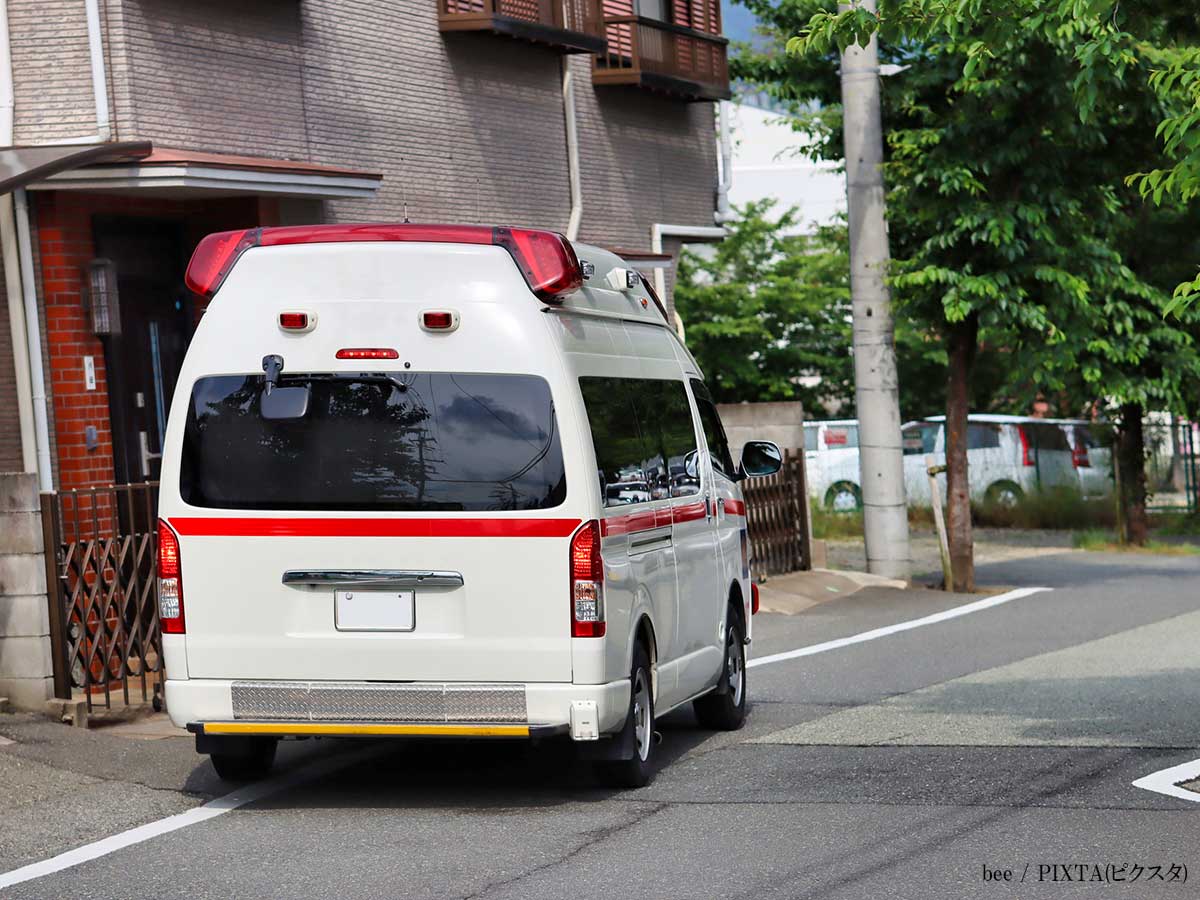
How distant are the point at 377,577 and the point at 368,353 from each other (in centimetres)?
98

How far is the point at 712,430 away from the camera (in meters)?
10.5

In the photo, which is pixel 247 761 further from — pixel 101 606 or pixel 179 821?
pixel 101 606

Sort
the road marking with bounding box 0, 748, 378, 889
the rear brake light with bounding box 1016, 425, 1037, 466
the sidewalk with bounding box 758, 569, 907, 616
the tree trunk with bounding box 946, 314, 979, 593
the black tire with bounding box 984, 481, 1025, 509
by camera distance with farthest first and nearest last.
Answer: the rear brake light with bounding box 1016, 425, 1037, 466 → the black tire with bounding box 984, 481, 1025, 509 → the tree trunk with bounding box 946, 314, 979, 593 → the sidewalk with bounding box 758, 569, 907, 616 → the road marking with bounding box 0, 748, 378, 889

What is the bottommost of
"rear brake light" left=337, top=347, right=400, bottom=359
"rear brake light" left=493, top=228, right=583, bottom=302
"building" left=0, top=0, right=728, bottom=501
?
"rear brake light" left=337, top=347, right=400, bottom=359

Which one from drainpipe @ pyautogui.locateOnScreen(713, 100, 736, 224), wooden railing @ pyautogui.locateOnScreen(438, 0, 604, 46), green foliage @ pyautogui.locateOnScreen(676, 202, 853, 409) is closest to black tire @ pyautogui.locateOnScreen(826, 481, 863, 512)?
green foliage @ pyautogui.locateOnScreen(676, 202, 853, 409)

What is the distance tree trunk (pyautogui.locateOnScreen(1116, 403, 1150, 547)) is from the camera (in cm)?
2591

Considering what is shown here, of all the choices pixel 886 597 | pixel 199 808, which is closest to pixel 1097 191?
pixel 886 597

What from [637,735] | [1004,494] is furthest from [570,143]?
[1004,494]

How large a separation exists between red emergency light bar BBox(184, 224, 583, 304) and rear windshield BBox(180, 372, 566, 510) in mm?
461

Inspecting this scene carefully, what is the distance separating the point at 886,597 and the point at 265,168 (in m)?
8.23

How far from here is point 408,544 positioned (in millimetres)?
8008

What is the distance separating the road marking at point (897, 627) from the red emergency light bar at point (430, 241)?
19.8 ft

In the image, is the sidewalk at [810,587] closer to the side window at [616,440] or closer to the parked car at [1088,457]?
the side window at [616,440]

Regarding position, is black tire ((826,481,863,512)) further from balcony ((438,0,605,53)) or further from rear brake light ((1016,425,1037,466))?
balcony ((438,0,605,53))
